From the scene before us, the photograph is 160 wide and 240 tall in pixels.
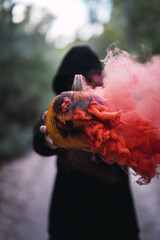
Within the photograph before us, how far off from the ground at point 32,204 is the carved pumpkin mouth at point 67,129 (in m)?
2.81

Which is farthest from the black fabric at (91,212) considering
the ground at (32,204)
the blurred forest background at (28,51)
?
the blurred forest background at (28,51)

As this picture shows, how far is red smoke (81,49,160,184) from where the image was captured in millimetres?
980

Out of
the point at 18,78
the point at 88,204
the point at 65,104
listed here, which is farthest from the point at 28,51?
the point at 65,104

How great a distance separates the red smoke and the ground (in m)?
2.73

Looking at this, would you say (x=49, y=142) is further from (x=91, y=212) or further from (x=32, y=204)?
(x=32, y=204)

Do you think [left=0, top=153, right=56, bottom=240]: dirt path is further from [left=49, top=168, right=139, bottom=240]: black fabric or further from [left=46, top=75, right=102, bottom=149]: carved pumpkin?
[left=46, top=75, right=102, bottom=149]: carved pumpkin

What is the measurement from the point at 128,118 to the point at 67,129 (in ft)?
1.04

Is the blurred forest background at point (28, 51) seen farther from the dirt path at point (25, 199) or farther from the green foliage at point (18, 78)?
the dirt path at point (25, 199)

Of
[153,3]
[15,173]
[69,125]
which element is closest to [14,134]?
[15,173]

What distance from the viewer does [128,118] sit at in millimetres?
1049

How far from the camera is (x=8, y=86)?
8727 millimetres

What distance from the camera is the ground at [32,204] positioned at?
4.70 meters

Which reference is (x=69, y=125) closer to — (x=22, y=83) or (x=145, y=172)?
(x=145, y=172)

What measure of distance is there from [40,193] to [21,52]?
537 cm
